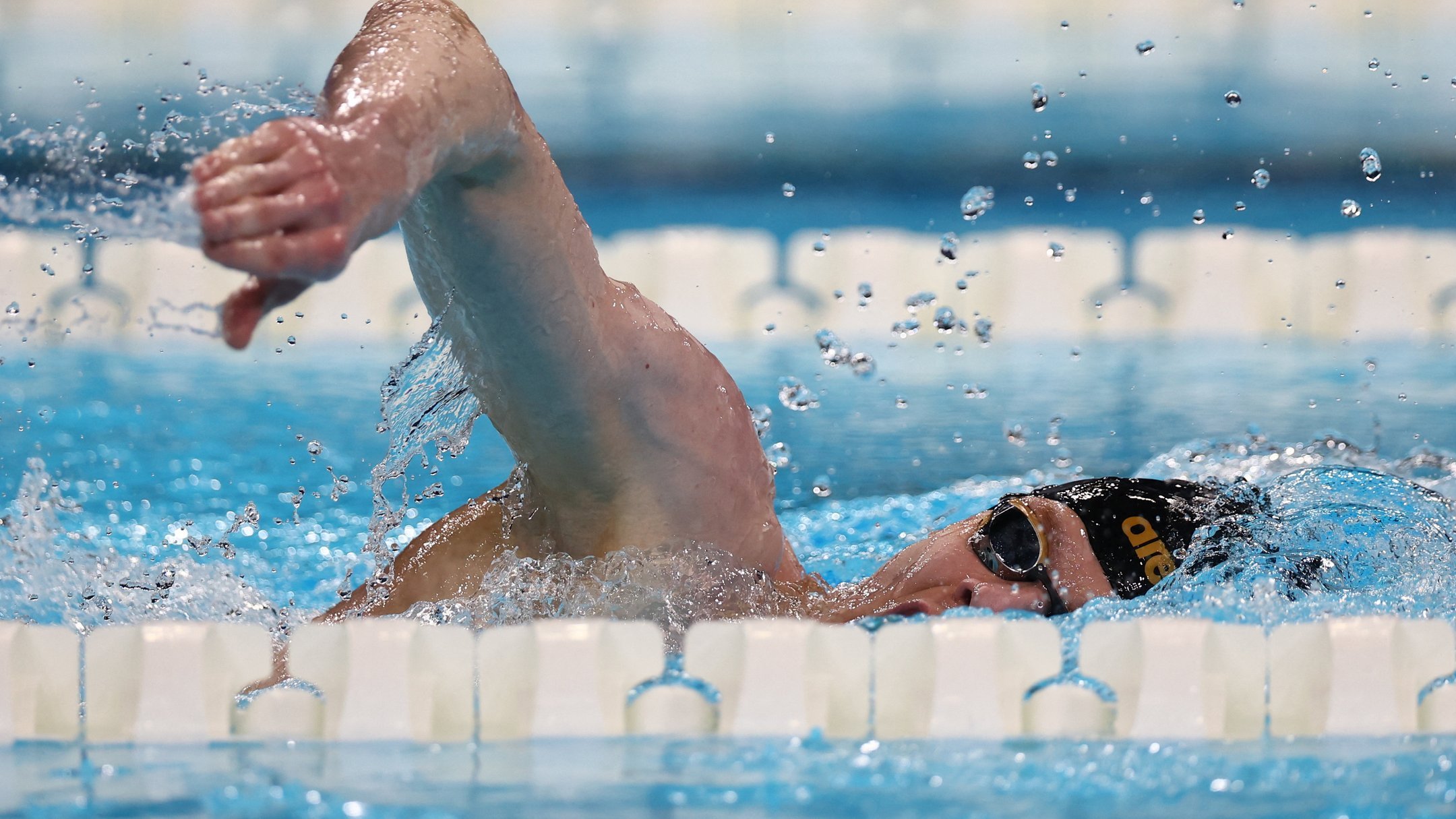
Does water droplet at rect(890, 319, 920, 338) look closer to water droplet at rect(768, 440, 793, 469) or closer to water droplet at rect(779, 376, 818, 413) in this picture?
water droplet at rect(779, 376, 818, 413)

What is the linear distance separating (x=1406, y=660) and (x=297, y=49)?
652 cm

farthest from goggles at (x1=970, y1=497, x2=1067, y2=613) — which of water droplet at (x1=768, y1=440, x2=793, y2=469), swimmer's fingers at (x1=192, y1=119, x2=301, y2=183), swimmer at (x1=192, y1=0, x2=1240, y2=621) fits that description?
water droplet at (x1=768, y1=440, x2=793, y2=469)

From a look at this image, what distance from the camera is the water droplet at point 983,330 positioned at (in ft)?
18.5

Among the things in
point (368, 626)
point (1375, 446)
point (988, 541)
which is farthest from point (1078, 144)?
point (368, 626)

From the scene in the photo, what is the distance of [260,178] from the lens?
798mm

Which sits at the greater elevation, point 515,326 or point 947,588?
point 515,326

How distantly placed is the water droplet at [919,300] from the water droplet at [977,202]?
54.5 inches

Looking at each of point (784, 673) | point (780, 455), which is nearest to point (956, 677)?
point (784, 673)

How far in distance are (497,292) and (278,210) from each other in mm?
447

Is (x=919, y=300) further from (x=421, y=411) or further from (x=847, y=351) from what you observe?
(x=421, y=411)

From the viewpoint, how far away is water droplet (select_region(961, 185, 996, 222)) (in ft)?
23.0

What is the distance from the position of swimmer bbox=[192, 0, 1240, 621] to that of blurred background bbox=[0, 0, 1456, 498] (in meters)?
2.93

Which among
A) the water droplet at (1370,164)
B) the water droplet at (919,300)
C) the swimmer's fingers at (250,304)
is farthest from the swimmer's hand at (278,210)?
the water droplet at (1370,164)

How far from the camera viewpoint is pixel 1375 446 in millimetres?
3895
